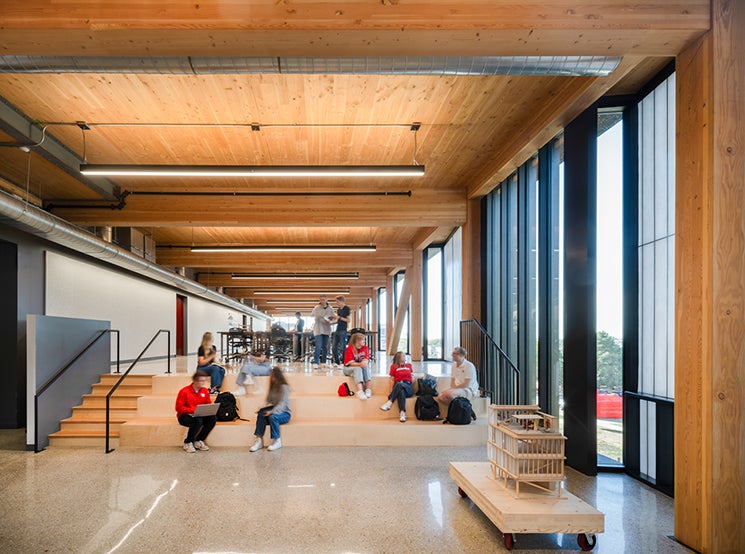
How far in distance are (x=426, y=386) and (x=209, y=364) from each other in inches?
139

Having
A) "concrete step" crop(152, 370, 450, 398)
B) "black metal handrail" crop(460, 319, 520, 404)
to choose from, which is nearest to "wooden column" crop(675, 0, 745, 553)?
"black metal handrail" crop(460, 319, 520, 404)

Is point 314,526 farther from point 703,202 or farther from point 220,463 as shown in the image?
point 703,202

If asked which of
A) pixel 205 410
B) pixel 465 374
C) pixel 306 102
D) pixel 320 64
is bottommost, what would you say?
pixel 205 410

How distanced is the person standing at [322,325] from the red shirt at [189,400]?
149 inches

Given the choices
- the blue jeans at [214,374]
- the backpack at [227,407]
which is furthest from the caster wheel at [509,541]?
the blue jeans at [214,374]

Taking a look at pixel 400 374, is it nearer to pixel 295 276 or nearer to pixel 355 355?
pixel 355 355

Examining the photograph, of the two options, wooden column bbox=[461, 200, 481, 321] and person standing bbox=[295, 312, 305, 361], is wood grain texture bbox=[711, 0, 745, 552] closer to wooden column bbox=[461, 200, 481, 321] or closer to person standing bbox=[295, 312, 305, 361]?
wooden column bbox=[461, 200, 481, 321]

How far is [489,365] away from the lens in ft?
28.5

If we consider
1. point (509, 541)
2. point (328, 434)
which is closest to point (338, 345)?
point (328, 434)

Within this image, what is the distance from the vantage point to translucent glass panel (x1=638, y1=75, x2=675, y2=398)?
5.26 m

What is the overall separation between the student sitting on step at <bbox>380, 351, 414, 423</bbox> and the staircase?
3.99m

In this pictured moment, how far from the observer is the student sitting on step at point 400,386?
802 cm

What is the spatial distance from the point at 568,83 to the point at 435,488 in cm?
429

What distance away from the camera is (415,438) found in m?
7.57
